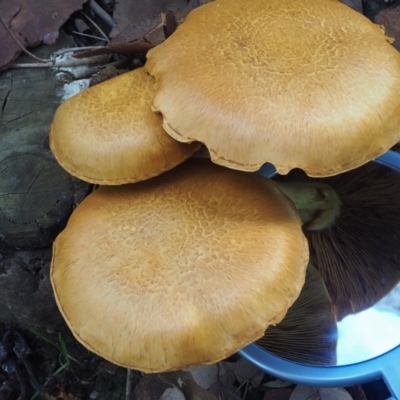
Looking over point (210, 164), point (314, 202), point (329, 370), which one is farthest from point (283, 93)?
point (329, 370)

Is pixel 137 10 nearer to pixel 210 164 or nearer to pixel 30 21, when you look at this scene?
pixel 30 21

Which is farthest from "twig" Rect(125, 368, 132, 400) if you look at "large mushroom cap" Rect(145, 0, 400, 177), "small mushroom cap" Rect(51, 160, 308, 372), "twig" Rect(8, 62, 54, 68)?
"twig" Rect(8, 62, 54, 68)

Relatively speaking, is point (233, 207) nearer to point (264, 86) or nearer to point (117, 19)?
point (264, 86)

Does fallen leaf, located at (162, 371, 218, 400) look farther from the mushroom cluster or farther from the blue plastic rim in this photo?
the mushroom cluster

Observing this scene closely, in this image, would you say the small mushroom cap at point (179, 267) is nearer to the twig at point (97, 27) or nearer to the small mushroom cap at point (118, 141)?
the small mushroom cap at point (118, 141)

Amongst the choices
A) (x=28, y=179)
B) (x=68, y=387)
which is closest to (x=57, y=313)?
(x=68, y=387)

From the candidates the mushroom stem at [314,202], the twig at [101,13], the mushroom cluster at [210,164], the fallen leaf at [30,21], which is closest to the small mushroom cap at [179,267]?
the mushroom cluster at [210,164]
